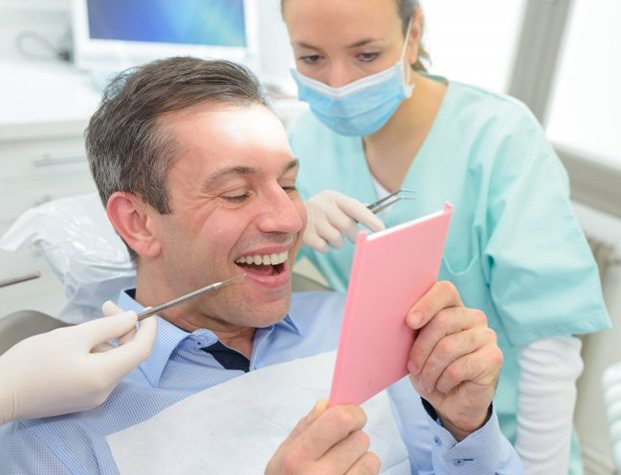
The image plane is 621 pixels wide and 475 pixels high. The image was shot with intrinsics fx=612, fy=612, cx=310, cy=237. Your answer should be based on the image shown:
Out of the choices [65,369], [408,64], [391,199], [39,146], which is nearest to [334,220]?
[391,199]

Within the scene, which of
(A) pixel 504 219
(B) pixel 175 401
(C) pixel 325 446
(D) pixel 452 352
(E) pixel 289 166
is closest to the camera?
(C) pixel 325 446

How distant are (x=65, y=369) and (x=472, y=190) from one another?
3.01ft

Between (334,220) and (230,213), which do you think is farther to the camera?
(334,220)

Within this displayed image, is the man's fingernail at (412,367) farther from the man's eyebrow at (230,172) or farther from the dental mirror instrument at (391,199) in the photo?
the dental mirror instrument at (391,199)

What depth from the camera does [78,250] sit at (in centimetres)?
137

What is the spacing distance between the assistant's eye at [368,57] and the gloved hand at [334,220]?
0.98ft

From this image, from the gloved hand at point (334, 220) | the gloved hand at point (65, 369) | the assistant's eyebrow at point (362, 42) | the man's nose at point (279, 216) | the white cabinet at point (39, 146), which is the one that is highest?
the assistant's eyebrow at point (362, 42)

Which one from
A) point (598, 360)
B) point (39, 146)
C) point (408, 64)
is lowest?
point (598, 360)

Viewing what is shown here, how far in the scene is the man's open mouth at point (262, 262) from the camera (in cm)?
108

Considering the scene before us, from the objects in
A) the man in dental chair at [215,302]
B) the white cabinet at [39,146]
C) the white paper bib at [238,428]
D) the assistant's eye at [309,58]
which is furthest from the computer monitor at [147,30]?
the white paper bib at [238,428]

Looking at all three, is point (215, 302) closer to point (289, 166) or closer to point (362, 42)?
point (289, 166)

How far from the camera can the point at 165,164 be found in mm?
1061

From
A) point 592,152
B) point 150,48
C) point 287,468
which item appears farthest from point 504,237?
point 150,48

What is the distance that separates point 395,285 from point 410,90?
0.82 m
